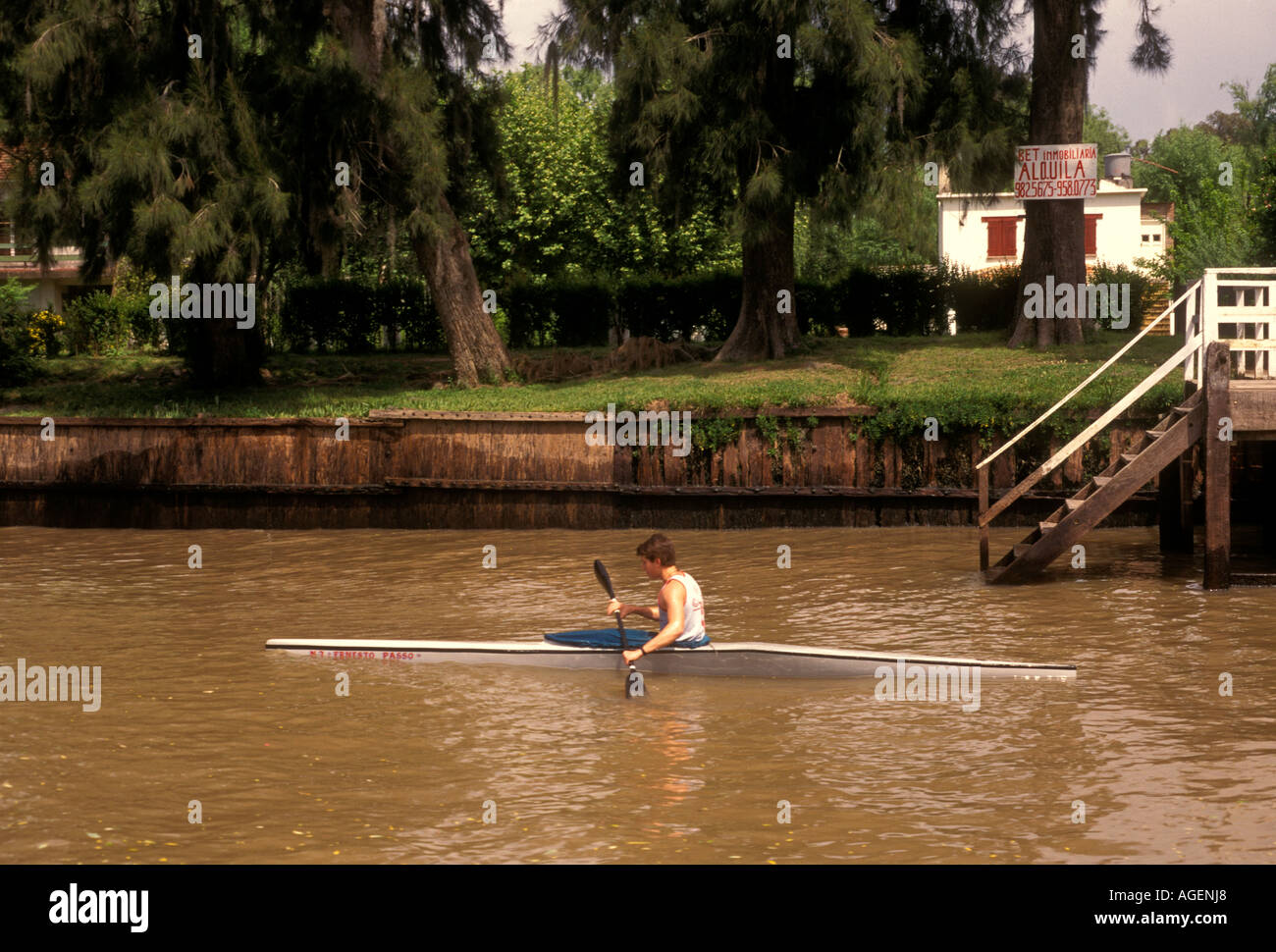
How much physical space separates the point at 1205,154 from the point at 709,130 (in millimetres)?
67577

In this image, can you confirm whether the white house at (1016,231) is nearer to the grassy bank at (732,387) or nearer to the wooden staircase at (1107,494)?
the grassy bank at (732,387)

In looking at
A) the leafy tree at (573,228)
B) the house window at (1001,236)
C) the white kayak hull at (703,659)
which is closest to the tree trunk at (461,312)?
the white kayak hull at (703,659)

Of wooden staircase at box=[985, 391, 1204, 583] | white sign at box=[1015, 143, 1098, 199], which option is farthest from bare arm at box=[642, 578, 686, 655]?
white sign at box=[1015, 143, 1098, 199]

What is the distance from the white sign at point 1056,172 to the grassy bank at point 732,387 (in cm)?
282

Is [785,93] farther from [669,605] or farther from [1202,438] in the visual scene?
[669,605]

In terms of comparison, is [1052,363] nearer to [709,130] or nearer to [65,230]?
[709,130]

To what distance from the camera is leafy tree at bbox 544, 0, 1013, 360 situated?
24.4 meters

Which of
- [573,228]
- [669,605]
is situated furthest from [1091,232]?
[669,605]

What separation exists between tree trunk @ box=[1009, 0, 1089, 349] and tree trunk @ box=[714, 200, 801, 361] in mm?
4326

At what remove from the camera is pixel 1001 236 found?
184 ft

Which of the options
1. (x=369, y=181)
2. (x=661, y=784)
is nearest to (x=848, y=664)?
(x=661, y=784)

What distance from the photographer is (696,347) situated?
1189 inches

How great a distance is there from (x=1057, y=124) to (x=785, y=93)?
5.53 meters

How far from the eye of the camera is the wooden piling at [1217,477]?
16.7 meters
